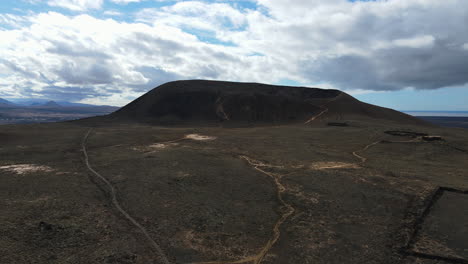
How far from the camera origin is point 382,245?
639cm

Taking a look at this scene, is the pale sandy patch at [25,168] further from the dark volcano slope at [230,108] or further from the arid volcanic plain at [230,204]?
the dark volcano slope at [230,108]

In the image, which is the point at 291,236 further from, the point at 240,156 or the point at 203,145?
the point at 203,145

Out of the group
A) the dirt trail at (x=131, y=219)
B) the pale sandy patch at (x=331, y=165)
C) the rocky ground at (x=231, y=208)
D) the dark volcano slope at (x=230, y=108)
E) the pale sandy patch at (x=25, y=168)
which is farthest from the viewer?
the dark volcano slope at (x=230, y=108)

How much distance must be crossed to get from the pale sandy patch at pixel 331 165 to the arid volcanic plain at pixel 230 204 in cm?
5

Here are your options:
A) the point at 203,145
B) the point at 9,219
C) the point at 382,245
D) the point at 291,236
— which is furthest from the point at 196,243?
the point at 203,145

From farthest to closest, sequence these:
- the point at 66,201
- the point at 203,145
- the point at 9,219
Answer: the point at 203,145
the point at 66,201
the point at 9,219

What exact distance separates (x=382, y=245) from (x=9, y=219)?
8824mm

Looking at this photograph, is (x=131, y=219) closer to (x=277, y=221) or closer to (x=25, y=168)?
(x=277, y=221)

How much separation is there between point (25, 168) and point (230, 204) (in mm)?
9216

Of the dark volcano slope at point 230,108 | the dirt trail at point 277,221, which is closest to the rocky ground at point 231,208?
the dirt trail at point 277,221

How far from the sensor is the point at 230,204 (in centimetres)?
866

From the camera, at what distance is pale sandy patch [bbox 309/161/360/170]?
13.3 meters

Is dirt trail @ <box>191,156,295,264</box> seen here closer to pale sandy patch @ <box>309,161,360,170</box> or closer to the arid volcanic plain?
the arid volcanic plain

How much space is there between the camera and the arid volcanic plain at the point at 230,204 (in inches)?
237
